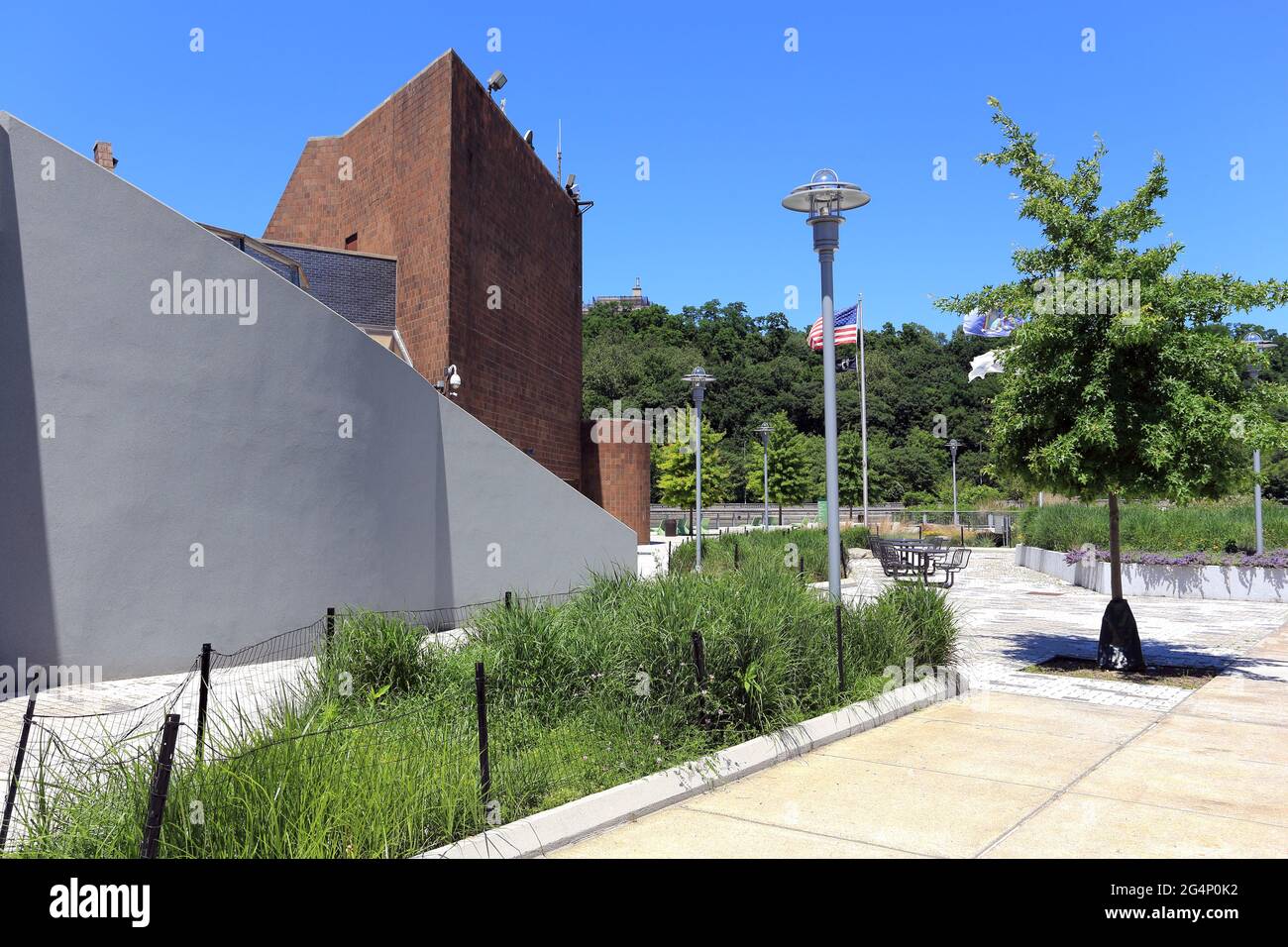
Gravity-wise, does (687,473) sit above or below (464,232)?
below

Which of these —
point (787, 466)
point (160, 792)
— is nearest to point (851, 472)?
point (787, 466)

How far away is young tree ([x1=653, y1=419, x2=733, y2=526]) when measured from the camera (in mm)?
50656

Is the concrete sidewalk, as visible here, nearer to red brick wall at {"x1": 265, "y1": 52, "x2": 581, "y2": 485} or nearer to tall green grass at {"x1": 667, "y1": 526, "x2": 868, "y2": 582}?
tall green grass at {"x1": 667, "y1": 526, "x2": 868, "y2": 582}

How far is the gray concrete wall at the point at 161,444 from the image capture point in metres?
9.22

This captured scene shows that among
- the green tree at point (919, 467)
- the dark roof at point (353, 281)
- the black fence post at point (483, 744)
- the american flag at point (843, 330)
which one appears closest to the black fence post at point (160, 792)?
the black fence post at point (483, 744)

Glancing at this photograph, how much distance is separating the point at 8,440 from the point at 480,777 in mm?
6836

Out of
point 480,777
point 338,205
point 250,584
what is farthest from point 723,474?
point 480,777

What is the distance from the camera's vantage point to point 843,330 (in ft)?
105

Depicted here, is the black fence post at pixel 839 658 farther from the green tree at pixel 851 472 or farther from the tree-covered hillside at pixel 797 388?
the tree-covered hillside at pixel 797 388

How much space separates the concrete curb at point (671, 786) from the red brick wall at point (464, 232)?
13.5 m

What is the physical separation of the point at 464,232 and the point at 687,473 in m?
32.5

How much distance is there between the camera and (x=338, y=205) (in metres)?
23.7

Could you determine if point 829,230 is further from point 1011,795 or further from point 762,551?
point 762,551
